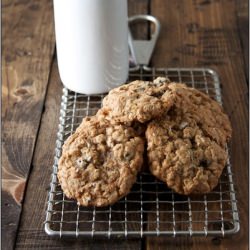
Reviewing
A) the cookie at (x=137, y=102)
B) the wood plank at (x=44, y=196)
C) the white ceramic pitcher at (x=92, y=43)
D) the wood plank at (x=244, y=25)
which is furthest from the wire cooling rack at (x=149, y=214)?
the wood plank at (x=244, y=25)

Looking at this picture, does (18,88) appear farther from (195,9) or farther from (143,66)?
(195,9)

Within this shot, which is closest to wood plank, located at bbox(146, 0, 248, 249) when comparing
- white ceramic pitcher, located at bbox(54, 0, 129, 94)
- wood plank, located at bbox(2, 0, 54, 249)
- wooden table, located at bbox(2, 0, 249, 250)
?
wooden table, located at bbox(2, 0, 249, 250)

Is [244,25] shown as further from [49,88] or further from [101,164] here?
[101,164]

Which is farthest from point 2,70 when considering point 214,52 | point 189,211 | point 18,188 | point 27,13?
point 189,211

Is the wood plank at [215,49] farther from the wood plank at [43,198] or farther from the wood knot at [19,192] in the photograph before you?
the wood knot at [19,192]

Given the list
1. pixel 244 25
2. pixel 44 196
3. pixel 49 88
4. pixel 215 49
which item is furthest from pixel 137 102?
pixel 244 25

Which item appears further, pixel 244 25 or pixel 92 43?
pixel 244 25
